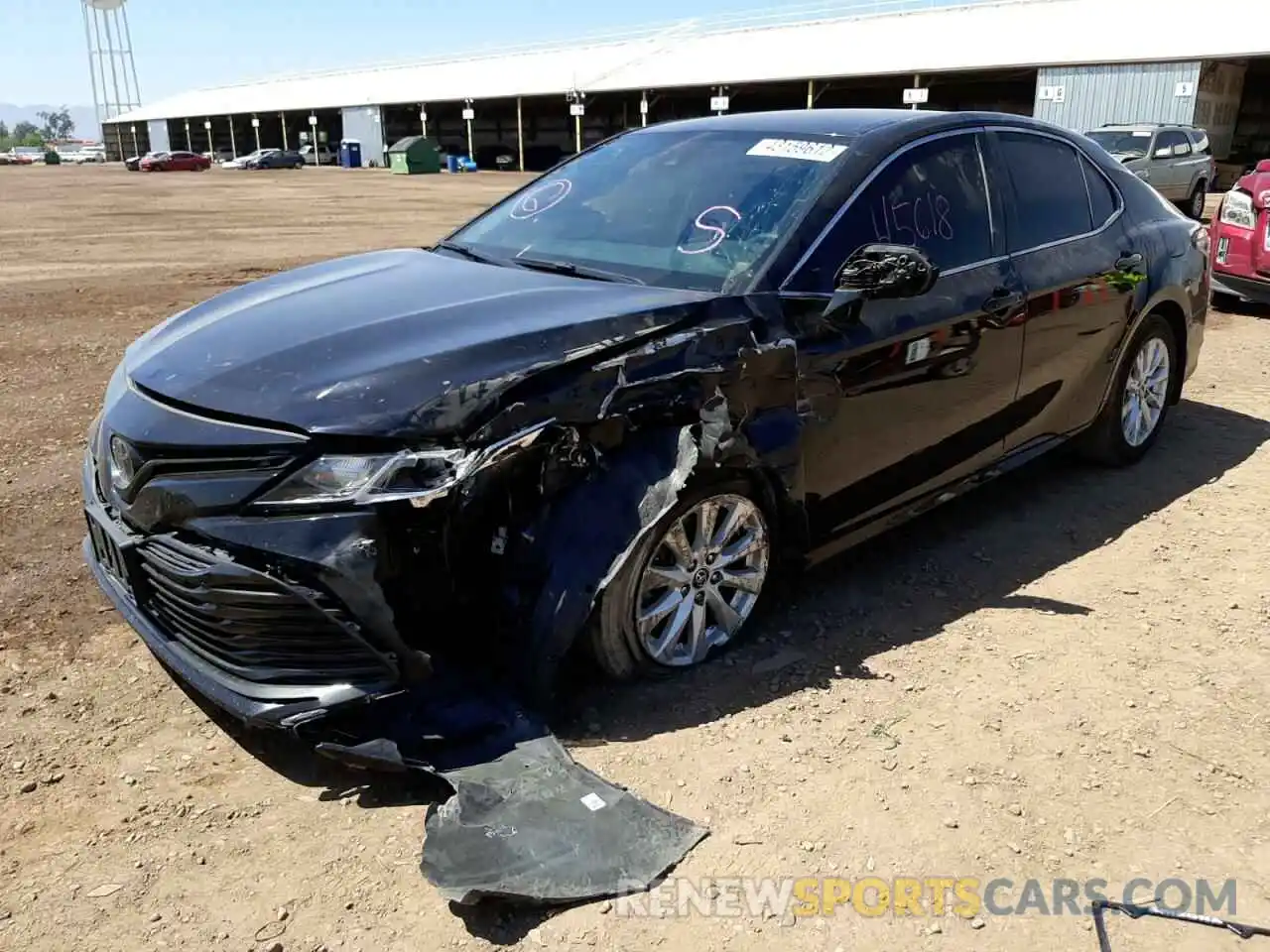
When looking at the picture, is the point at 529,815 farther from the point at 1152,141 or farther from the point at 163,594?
the point at 1152,141

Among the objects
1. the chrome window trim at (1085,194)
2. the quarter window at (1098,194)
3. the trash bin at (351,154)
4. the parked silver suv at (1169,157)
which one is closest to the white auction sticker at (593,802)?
the chrome window trim at (1085,194)

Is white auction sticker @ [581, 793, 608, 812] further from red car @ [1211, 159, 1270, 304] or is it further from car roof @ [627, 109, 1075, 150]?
red car @ [1211, 159, 1270, 304]

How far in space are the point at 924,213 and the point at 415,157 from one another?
4871 centimetres

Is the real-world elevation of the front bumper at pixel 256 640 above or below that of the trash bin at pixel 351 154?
above

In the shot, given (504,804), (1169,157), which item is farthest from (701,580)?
(1169,157)

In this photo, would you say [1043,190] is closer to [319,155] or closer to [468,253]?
[468,253]

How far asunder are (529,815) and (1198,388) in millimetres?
6090

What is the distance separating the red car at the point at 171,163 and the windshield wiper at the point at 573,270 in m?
61.3

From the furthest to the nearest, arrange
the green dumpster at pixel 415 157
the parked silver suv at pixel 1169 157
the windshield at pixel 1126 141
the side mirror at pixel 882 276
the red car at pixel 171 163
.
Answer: the red car at pixel 171 163
the green dumpster at pixel 415 157
the windshield at pixel 1126 141
the parked silver suv at pixel 1169 157
the side mirror at pixel 882 276

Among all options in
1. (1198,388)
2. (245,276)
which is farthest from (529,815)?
(245,276)

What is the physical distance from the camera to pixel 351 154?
5950cm

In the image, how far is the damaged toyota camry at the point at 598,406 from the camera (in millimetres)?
2621

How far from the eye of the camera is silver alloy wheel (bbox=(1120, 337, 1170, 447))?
5.14 metres

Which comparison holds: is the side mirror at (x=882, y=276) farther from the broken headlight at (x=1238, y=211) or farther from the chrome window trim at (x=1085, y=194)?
the broken headlight at (x=1238, y=211)
